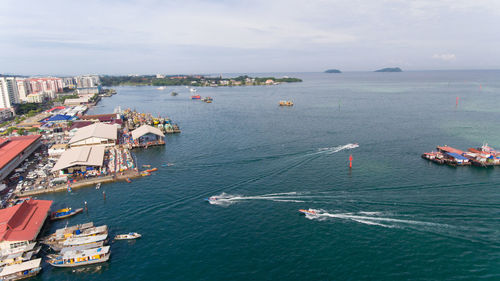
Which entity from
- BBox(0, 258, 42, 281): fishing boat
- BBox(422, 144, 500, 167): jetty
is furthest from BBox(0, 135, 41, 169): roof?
BBox(422, 144, 500, 167): jetty

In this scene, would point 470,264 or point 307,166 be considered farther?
point 307,166

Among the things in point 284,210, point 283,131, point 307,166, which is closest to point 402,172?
point 307,166

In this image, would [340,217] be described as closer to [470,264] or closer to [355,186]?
[355,186]

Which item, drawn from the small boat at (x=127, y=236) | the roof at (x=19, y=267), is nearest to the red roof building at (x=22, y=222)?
the roof at (x=19, y=267)

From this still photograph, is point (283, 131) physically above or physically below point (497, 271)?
above

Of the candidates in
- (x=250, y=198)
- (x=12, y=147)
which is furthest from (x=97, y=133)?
(x=250, y=198)

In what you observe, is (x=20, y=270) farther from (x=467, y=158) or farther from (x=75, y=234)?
(x=467, y=158)

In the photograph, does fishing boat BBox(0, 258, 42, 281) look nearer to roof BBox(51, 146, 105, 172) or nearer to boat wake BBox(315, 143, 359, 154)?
roof BBox(51, 146, 105, 172)
